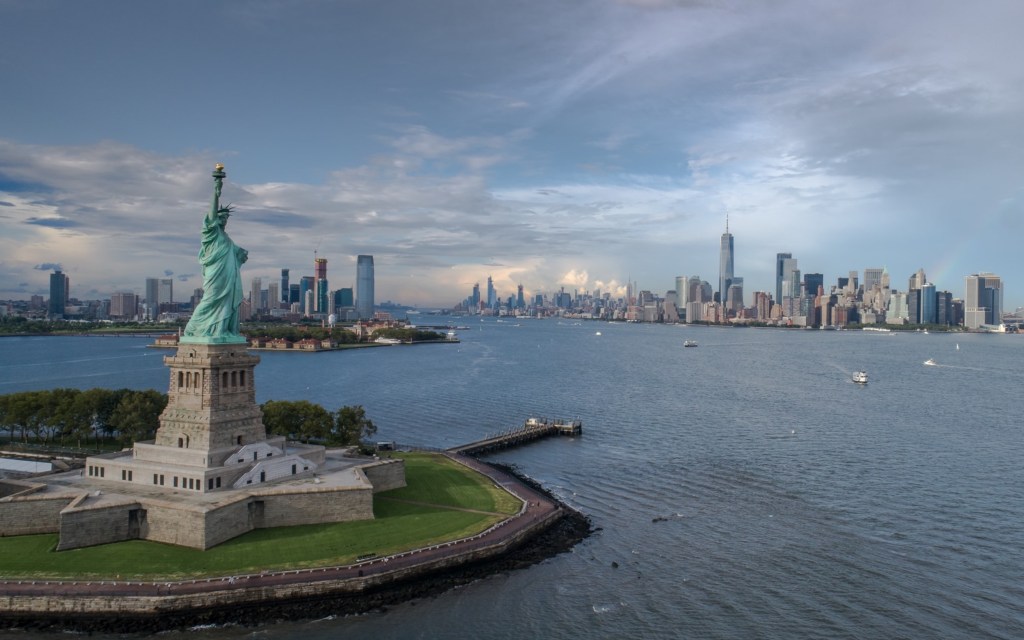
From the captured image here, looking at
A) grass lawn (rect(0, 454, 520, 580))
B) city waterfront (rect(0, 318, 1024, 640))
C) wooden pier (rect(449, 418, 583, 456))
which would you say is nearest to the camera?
city waterfront (rect(0, 318, 1024, 640))

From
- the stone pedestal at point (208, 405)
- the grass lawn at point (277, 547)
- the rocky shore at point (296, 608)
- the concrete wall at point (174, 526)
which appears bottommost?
the rocky shore at point (296, 608)

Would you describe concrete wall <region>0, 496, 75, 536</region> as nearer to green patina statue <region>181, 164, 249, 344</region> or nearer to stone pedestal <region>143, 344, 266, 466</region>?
stone pedestal <region>143, 344, 266, 466</region>

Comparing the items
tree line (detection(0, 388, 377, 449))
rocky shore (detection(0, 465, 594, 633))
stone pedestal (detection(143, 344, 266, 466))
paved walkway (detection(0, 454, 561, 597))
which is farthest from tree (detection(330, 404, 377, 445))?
rocky shore (detection(0, 465, 594, 633))

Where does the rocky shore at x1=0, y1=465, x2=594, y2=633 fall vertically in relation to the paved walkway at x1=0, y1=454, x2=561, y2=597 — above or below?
below

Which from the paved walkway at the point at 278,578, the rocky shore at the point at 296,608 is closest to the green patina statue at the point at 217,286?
the paved walkway at the point at 278,578

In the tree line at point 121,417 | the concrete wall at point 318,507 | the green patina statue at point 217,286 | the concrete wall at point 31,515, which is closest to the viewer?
the concrete wall at point 31,515

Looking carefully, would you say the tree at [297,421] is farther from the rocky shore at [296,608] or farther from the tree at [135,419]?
the rocky shore at [296,608]
